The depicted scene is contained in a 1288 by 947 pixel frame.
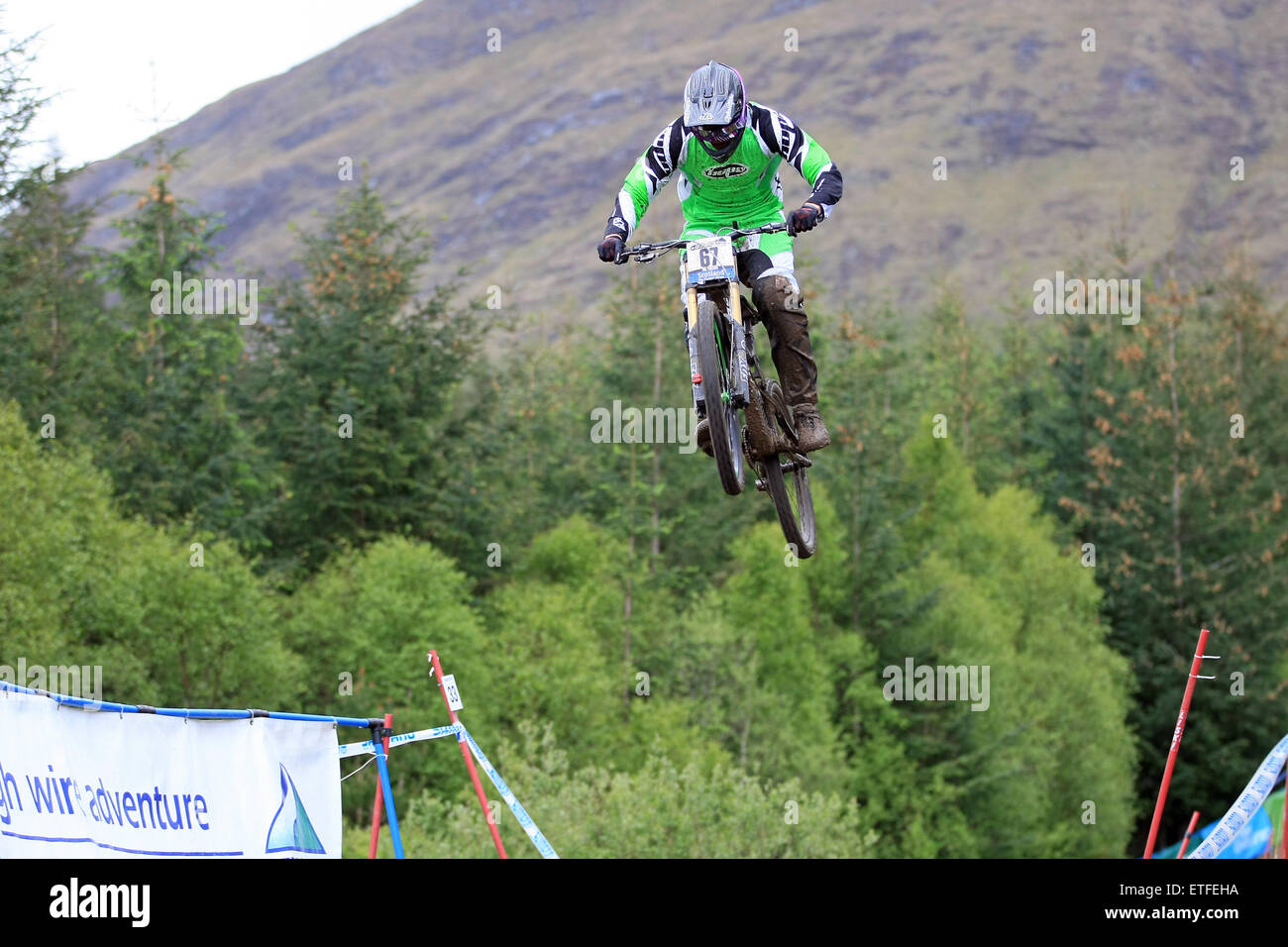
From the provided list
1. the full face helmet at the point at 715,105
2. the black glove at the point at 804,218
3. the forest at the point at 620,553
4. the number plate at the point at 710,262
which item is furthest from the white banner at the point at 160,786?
the forest at the point at 620,553

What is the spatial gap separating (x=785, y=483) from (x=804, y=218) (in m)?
1.72

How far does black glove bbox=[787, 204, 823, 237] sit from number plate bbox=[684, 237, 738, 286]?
0.50 meters

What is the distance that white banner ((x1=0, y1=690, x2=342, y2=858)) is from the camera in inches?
314

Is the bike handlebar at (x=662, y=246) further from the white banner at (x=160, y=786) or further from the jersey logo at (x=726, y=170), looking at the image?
the white banner at (x=160, y=786)

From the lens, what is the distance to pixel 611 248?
9438mm

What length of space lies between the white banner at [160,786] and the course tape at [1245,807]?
16.7 ft

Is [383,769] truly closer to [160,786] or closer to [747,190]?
[160,786]

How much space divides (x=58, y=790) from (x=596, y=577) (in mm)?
37329

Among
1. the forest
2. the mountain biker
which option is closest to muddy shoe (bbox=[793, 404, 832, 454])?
the mountain biker

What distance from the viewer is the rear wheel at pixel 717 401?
9.16 metres

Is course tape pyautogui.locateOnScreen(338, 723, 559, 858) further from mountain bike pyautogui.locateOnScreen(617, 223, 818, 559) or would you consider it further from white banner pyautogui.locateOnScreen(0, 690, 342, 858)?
mountain bike pyautogui.locateOnScreen(617, 223, 818, 559)

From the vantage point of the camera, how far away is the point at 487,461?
43906 millimetres
